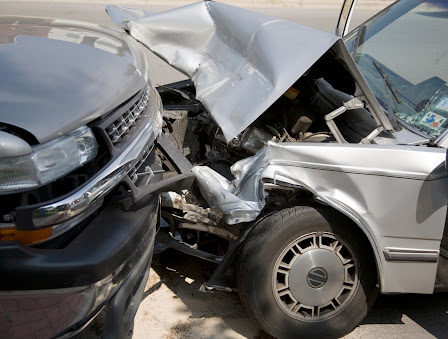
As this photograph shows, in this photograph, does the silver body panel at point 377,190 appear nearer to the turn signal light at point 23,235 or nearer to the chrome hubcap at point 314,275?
the chrome hubcap at point 314,275

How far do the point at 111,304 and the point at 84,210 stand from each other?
16.4 inches

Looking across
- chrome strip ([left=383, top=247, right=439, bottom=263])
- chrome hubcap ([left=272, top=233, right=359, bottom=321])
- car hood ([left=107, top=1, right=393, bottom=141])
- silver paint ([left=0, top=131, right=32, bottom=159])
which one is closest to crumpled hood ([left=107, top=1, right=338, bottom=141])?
car hood ([left=107, top=1, right=393, bottom=141])

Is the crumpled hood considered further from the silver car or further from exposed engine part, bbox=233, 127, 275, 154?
exposed engine part, bbox=233, 127, 275, 154

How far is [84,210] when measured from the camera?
2230mm

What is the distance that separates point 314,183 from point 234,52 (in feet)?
3.47

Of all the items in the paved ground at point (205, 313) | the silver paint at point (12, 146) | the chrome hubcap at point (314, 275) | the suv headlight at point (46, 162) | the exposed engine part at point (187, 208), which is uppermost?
the silver paint at point (12, 146)

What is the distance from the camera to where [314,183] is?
281 centimetres

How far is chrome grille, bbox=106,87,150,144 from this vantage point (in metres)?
2.52

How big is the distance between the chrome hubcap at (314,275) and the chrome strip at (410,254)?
0.19 meters

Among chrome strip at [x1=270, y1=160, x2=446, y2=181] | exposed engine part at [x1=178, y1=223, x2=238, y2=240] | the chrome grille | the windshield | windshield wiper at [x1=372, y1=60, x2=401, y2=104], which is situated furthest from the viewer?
windshield wiper at [x1=372, y1=60, x2=401, y2=104]

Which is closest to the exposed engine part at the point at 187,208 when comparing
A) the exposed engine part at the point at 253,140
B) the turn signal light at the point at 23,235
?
the exposed engine part at the point at 253,140

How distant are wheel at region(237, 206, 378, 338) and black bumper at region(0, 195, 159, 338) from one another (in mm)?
740

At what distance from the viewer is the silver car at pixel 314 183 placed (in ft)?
9.17

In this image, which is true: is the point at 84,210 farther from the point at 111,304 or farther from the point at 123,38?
the point at 123,38
